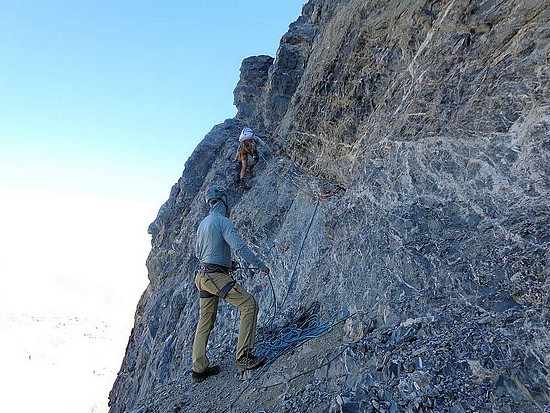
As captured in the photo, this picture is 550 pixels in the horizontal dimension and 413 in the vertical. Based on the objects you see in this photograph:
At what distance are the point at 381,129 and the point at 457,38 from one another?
2147mm

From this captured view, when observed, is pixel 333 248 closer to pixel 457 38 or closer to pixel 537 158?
pixel 537 158

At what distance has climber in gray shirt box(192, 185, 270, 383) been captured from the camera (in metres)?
6.14

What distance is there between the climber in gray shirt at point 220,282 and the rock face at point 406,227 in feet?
1.75

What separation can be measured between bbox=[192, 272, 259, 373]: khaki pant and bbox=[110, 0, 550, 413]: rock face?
55 cm

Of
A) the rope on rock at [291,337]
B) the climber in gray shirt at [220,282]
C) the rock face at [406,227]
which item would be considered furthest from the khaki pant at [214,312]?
the rock face at [406,227]

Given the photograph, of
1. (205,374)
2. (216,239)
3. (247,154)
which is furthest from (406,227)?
(247,154)

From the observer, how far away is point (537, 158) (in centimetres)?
529

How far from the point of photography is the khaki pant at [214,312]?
242 inches

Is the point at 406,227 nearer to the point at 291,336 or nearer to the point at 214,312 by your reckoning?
the point at 291,336

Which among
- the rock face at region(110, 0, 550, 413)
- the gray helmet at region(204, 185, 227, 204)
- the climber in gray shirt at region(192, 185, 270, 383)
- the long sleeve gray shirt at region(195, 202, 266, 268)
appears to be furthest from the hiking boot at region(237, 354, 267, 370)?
the gray helmet at region(204, 185, 227, 204)

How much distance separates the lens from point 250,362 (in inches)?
242

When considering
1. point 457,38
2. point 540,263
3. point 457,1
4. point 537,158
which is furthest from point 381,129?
point 540,263

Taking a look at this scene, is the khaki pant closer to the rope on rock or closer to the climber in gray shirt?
the climber in gray shirt

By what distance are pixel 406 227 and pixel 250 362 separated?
3.14 meters
